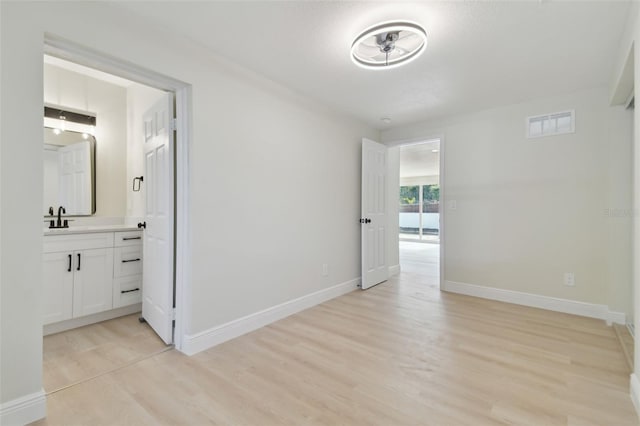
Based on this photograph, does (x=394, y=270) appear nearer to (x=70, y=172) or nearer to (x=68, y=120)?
(x=70, y=172)

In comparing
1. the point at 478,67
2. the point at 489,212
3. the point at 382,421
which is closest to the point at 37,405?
the point at 382,421

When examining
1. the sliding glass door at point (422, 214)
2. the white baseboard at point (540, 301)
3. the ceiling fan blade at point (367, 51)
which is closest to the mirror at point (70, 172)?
the ceiling fan blade at point (367, 51)

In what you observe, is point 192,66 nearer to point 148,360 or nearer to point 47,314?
point 148,360

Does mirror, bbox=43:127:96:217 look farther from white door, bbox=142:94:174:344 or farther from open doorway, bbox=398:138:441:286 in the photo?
open doorway, bbox=398:138:441:286

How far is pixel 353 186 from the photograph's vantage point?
13.7ft

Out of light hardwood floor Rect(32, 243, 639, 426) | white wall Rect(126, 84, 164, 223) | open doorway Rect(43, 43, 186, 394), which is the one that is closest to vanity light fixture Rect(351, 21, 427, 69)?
open doorway Rect(43, 43, 186, 394)

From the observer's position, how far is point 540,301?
3.41 meters

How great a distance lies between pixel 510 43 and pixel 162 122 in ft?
9.41

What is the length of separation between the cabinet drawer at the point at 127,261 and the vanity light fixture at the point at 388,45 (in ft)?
9.76

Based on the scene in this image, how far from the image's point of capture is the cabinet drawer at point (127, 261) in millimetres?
3092

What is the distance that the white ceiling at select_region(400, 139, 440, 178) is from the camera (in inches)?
265

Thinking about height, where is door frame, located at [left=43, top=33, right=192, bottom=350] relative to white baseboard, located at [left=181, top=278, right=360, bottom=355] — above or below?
above

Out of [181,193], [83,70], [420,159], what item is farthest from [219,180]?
[420,159]

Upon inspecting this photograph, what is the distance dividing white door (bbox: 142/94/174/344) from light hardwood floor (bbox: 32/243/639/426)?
450 millimetres
